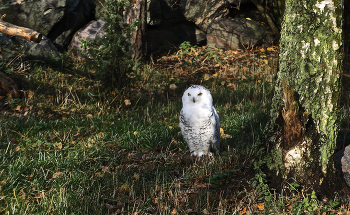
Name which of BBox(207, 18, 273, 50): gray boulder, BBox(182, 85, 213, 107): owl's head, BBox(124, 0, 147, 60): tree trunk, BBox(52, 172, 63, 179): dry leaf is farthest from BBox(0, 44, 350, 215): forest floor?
BBox(207, 18, 273, 50): gray boulder

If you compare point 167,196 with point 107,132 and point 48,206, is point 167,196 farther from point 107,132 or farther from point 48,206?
point 107,132

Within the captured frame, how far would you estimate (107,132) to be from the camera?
4836 millimetres

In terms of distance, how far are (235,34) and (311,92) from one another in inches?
351

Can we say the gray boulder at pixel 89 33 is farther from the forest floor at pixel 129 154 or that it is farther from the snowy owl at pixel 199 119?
the snowy owl at pixel 199 119

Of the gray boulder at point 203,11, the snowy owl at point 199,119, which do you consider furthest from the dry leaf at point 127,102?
→ the gray boulder at point 203,11

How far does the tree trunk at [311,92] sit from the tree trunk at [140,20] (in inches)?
235

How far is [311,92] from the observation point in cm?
278

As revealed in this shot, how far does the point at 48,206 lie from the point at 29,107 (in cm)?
371

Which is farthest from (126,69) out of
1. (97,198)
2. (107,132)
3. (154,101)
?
(97,198)

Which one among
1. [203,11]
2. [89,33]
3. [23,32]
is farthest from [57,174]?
[203,11]

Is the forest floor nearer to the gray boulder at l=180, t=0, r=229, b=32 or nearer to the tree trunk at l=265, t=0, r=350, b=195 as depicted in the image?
the tree trunk at l=265, t=0, r=350, b=195

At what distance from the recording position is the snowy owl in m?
3.75

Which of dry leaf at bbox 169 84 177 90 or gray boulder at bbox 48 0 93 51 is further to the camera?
gray boulder at bbox 48 0 93 51

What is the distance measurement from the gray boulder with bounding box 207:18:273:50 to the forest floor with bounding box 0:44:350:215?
314 centimetres
